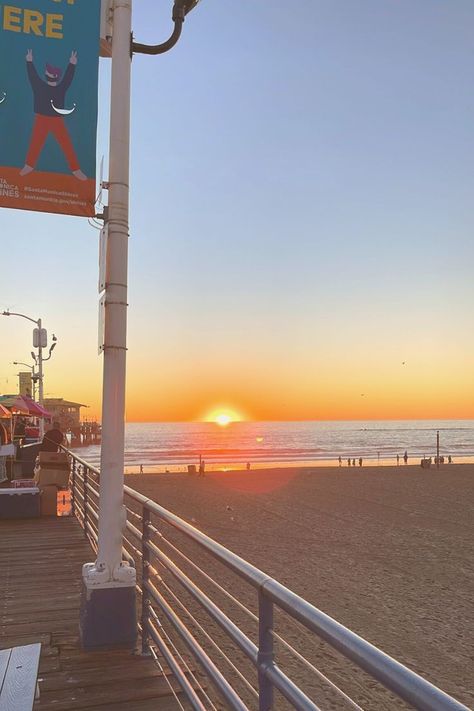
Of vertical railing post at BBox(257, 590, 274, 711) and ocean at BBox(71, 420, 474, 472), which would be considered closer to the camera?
vertical railing post at BBox(257, 590, 274, 711)

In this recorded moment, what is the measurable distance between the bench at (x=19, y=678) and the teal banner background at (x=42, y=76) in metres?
3.32

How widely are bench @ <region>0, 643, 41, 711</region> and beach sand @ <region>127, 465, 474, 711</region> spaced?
14.0ft

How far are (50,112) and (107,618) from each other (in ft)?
12.3

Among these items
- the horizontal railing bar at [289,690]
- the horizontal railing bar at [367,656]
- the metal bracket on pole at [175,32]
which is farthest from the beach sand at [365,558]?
the metal bracket on pole at [175,32]

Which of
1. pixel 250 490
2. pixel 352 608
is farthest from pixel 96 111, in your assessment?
pixel 250 490

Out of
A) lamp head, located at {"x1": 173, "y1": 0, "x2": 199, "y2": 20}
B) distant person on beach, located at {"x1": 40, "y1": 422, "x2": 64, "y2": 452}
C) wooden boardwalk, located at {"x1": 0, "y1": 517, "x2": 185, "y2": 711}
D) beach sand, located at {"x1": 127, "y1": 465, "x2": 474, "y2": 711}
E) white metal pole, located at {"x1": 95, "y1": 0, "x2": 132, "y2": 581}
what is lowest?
beach sand, located at {"x1": 127, "y1": 465, "x2": 474, "y2": 711}

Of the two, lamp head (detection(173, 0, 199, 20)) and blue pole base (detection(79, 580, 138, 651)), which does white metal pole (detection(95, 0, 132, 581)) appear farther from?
lamp head (detection(173, 0, 199, 20))

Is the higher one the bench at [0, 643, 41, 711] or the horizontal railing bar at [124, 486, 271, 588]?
the horizontal railing bar at [124, 486, 271, 588]

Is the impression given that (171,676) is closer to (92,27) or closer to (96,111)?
(96,111)

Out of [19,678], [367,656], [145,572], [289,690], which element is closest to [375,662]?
[367,656]

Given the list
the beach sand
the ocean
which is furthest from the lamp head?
the ocean

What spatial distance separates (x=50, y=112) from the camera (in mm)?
4336

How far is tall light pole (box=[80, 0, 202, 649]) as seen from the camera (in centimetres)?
418

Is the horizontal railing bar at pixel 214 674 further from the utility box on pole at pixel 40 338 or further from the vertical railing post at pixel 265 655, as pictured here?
the utility box on pole at pixel 40 338
